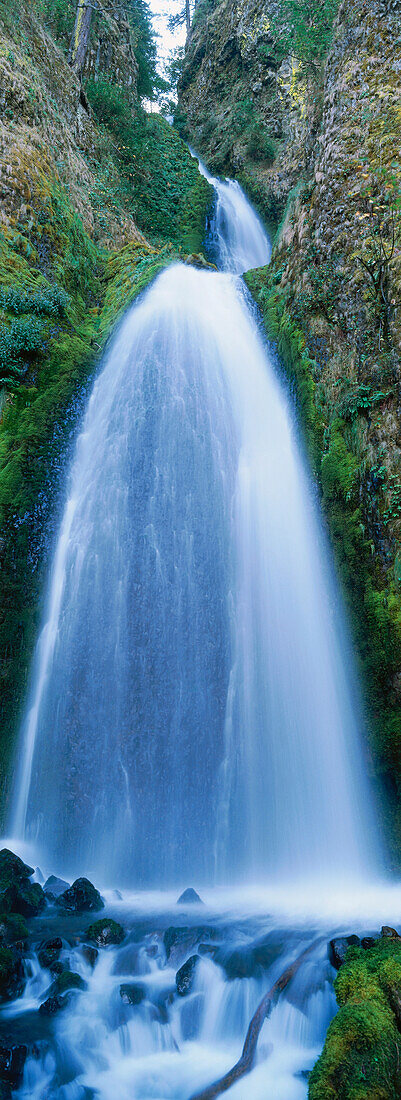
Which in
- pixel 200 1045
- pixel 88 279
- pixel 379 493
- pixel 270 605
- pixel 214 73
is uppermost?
pixel 214 73

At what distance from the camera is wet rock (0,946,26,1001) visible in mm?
4598

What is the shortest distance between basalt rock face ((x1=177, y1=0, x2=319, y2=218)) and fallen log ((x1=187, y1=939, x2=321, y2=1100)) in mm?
20738

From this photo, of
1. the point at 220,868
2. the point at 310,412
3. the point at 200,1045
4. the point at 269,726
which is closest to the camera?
the point at 200,1045

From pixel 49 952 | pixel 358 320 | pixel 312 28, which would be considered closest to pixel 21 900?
pixel 49 952

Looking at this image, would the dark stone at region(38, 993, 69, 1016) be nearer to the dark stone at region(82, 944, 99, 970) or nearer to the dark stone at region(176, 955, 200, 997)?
the dark stone at region(82, 944, 99, 970)

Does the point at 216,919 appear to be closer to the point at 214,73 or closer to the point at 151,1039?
the point at 151,1039

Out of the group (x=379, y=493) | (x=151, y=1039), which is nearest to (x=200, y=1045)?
(x=151, y=1039)

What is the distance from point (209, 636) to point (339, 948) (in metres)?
3.94

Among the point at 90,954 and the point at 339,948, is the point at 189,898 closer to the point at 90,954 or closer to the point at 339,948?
the point at 90,954

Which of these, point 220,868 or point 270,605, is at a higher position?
point 270,605

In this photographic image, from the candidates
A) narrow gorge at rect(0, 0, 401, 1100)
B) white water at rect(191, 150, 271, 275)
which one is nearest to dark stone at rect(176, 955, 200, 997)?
narrow gorge at rect(0, 0, 401, 1100)

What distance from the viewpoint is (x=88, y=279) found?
13.3 m

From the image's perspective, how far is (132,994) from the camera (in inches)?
177

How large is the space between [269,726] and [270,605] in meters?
1.63
